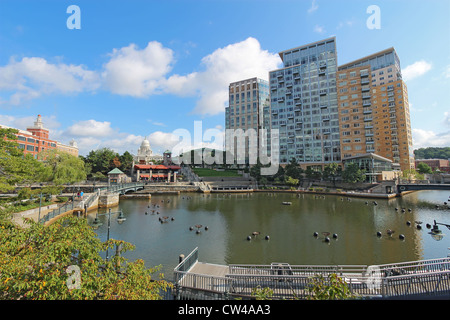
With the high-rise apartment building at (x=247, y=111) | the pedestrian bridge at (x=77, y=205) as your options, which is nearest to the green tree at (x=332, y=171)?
the high-rise apartment building at (x=247, y=111)

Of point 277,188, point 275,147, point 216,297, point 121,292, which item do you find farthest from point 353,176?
point 121,292

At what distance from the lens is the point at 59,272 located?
6.24 m

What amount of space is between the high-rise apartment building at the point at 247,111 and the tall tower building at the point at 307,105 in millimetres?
22045

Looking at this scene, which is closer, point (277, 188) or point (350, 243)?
point (350, 243)

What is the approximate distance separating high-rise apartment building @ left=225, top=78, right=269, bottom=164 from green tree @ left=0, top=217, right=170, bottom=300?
120m

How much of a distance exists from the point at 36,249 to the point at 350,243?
2909 cm

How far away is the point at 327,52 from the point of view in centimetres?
9456

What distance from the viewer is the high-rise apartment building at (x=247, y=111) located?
423 feet

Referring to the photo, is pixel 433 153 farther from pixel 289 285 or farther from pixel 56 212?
pixel 56 212

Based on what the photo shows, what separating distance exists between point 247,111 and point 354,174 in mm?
77235

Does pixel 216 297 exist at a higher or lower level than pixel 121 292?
lower

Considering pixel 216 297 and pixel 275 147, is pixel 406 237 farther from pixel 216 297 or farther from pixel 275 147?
pixel 275 147

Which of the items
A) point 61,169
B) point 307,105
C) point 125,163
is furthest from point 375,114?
point 125,163

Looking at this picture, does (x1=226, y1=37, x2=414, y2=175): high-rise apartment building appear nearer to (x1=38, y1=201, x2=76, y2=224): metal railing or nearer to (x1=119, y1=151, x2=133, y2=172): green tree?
(x1=119, y1=151, x2=133, y2=172): green tree
